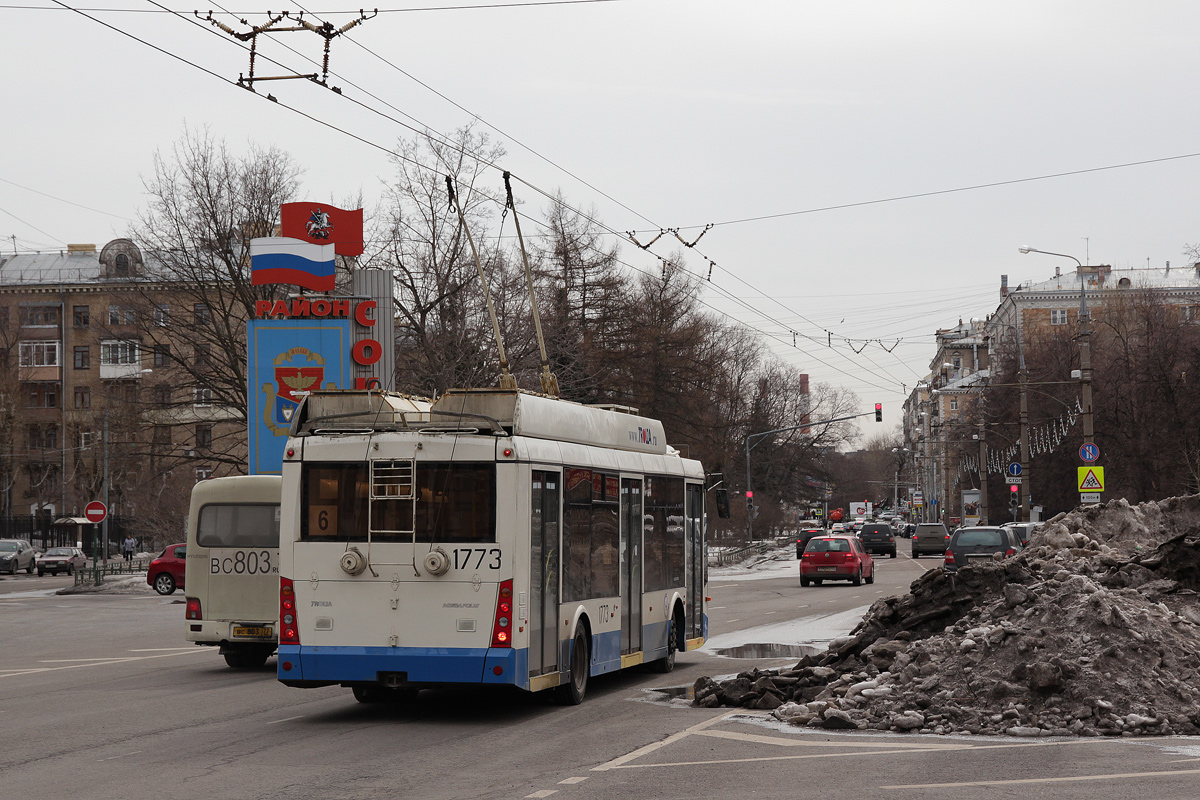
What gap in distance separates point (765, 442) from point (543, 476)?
70.7 meters

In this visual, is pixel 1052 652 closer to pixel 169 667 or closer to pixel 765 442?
pixel 169 667

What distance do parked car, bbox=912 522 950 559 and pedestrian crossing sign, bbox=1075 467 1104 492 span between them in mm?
29079

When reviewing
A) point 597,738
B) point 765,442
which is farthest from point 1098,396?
point 597,738

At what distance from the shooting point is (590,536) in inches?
530

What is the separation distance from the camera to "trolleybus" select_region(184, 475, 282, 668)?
18297mm

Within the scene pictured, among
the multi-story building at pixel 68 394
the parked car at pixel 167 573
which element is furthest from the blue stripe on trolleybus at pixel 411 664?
the multi-story building at pixel 68 394

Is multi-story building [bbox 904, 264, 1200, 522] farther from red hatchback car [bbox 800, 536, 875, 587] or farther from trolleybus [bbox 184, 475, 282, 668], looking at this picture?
trolleybus [bbox 184, 475, 282, 668]

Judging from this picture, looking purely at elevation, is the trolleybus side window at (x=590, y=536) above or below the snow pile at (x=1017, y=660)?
above

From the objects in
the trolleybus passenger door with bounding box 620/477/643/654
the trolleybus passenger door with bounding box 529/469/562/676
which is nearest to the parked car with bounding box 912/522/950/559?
the trolleybus passenger door with bounding box 620/477/643/654

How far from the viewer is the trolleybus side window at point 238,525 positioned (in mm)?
18641

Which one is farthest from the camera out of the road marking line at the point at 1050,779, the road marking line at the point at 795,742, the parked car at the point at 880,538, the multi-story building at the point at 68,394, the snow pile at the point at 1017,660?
the parked car at the point at 880,538

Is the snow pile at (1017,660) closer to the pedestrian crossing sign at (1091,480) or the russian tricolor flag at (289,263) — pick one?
the pedestrian crossing sign at (1091,480)

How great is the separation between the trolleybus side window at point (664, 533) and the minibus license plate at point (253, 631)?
5.76 meters

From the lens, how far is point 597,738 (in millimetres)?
11094
